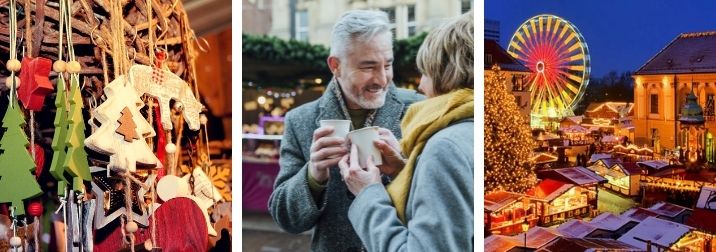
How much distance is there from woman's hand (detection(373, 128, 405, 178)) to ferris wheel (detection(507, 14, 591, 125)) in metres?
0.54

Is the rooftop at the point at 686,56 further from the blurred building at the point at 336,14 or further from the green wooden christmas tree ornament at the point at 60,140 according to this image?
the green wooden christmas tree ornament at the point at 60,140

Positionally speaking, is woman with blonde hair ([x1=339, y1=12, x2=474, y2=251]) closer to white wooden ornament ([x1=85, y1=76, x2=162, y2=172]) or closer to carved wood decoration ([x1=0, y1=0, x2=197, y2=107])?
white wooden ornament ([x1=85, y1=76, x2=162, y2=172])

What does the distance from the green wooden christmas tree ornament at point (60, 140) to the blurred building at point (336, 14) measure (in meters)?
0.83

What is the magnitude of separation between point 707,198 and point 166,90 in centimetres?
206

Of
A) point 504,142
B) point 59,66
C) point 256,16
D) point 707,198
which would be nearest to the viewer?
point 707,198

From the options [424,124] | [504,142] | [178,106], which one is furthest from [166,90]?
[504,142]

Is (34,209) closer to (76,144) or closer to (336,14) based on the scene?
(76,144)

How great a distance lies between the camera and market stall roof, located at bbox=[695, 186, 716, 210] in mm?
2645

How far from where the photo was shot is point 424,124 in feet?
9.25

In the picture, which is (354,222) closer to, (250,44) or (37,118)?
(250,44)

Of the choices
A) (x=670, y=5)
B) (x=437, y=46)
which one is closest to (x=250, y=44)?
(x=437, y=46)

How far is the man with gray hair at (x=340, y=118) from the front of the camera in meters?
2.86

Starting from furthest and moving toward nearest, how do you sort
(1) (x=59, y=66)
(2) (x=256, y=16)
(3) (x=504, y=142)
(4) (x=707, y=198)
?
(2) (x=256, y=16)
(3) (x=504, y=142)
(1) (x=59, y=66)
(4) (x=707, y=198)

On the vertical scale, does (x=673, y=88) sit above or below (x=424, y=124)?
above
